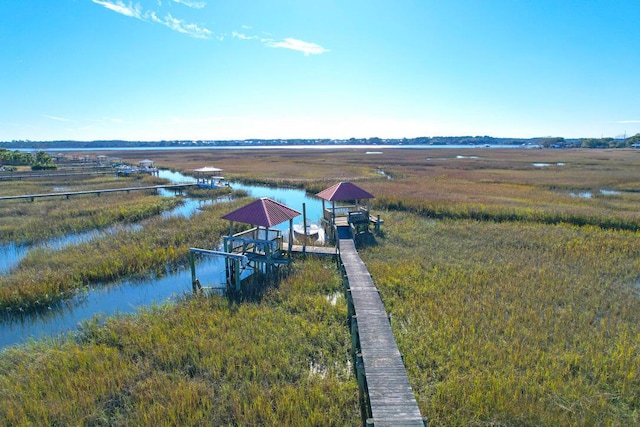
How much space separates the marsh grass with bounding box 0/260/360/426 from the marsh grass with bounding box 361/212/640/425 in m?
2.29

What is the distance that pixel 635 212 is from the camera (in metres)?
23.2

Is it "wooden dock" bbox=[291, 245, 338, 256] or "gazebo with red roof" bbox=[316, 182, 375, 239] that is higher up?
"gazebo with red roof" bbox=[316, 182, 375, 239]

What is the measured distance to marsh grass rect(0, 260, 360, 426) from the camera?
23.8 feet

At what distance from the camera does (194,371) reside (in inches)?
345

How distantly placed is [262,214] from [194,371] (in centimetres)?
782

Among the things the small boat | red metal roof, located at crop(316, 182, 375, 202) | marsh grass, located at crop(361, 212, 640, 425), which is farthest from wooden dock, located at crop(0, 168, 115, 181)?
marsh grass, located at crop(361, 212, 640, 425)

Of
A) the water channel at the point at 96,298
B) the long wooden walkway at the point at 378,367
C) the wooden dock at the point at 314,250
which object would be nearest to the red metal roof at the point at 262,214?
the wooden dock at the point at 314,250

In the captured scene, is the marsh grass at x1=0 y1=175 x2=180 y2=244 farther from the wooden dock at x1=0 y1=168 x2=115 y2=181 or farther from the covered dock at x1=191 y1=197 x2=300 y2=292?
the covered dock at x1=191 y1=197 x2=300 y2=292

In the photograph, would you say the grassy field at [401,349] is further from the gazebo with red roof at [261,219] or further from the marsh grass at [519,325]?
the gazebo with red roof at [261,219]

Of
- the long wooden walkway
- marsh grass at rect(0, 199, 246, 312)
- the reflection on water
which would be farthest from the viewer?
marsh grass at rect(0, 199, 246, 312)

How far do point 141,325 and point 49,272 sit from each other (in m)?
6.65

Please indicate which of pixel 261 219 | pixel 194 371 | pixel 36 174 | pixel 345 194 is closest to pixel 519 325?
pixel 194 371

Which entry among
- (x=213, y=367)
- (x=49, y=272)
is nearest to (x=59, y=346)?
(x=213, y=367)

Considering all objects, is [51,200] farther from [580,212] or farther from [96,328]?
[580,212]
